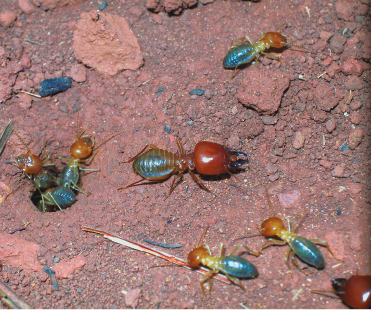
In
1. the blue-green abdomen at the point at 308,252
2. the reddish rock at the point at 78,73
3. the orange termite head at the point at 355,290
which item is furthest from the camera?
the reddish rock at the point at 78,73

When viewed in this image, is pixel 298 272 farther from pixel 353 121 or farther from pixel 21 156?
pixel 21 156

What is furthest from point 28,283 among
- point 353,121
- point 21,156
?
point 353,121

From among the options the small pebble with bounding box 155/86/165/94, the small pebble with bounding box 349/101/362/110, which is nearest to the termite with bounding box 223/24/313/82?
the small pebble with bounding box 155/86/165/94

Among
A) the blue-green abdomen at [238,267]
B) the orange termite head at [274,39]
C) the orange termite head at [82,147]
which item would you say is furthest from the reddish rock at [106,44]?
the blue-green abdomen at [238,267]

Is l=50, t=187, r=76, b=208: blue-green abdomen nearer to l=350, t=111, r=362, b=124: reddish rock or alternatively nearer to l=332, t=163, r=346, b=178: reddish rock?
l=332, t=163, r=346, b=178: reddish rock

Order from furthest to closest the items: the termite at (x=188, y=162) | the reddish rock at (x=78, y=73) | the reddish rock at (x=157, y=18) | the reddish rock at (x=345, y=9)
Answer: the reddish rock at (x=157, y=18) < the reddish rock at (x=78, y=73) < the reddish rock at (x=345, y=9) < the termite at (x=188, y=162)

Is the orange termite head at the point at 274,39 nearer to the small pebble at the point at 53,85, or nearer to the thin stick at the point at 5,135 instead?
the small pebble at the point at 53,85
